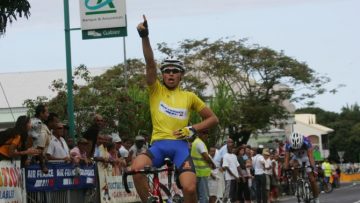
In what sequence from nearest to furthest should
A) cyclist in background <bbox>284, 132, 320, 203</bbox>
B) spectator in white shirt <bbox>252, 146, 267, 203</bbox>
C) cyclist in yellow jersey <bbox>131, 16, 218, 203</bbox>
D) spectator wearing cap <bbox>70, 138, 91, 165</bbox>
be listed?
cyclist in yellow jersey <bbox>131, 16, 218, 203</bbox> < spectator wearing cap <bbox>70, 138, 91, 165</bbox> < cyclist in background <bbox>284, 132, 320, 203</bbox> < spectator in white shirt <bbox>252, 146, 267, 203</bbox>

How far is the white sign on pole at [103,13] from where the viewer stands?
19125mm

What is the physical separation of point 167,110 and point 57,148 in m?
5.37

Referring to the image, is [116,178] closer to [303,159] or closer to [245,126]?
[303,159]

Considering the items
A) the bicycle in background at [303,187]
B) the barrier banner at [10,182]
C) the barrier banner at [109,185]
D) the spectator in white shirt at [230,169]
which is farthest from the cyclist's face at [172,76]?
the spectator in white shirt at [230,169]

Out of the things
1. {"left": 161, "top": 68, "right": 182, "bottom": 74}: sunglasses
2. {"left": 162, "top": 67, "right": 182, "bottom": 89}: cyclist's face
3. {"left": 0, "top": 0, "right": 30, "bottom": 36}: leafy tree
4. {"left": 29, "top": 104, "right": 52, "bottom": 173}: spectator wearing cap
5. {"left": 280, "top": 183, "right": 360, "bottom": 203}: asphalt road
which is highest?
{"left": 0, "top": 0, "right": 30, "bottom": 36}: leafy tree

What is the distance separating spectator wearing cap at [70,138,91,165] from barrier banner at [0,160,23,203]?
1.95 m

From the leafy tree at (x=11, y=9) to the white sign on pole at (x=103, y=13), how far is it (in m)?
4.19

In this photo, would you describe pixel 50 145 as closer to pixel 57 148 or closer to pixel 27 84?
pixel 57 148

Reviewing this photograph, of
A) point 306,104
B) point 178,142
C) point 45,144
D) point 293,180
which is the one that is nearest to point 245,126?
point 306,104

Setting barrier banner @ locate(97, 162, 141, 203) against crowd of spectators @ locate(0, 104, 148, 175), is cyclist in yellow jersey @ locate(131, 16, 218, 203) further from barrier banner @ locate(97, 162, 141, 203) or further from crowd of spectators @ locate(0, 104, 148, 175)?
barrier banner @ locate(97, 162, 141, 203)

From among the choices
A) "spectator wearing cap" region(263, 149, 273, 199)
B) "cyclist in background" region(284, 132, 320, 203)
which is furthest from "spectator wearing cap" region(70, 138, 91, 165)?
"spectator wearing cap" region(263, 149, 273, 199)

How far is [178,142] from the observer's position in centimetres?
928

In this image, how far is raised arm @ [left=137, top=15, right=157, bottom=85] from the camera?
9109mm

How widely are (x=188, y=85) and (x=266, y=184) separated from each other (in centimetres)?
3334
